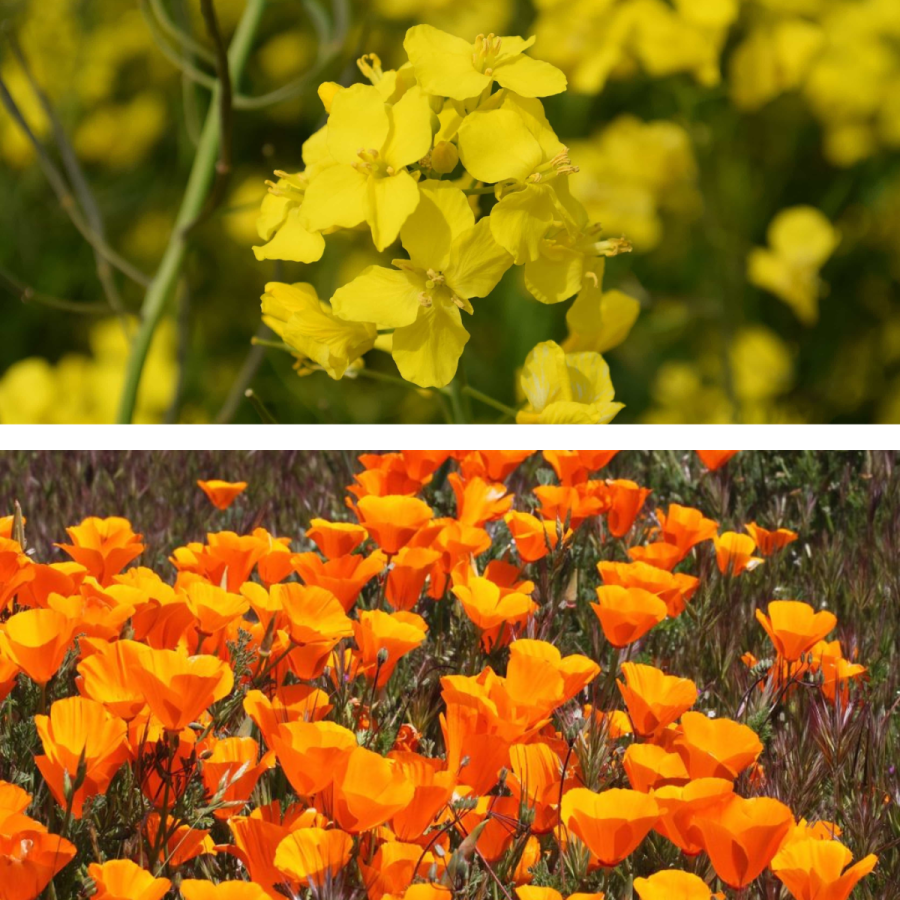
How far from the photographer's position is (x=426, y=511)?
585 millimetres

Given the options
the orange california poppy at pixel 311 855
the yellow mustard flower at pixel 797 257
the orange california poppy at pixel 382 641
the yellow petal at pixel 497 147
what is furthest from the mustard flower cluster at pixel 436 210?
the yellow mustard flower at pixel 797 257

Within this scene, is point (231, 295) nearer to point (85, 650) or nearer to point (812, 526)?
point (812, 526)

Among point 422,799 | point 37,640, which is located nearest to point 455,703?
point 422,799

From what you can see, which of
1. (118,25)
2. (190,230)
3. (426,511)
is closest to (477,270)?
(426,511)

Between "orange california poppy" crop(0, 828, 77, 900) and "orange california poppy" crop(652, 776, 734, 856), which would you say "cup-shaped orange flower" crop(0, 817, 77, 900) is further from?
"orange california poppy" crop(652, 776, 734, 856)

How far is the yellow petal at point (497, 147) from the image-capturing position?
509mm

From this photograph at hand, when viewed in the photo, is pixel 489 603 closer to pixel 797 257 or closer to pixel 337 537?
pixel 337 537

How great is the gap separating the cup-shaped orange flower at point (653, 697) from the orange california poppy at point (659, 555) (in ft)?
0.38

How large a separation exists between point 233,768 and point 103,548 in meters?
0.17

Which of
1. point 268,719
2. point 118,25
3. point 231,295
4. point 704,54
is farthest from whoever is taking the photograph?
point 118,25

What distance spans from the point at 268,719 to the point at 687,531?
0.24 m

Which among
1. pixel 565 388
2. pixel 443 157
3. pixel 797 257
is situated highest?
pixel 443 157

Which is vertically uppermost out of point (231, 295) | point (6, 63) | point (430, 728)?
point (6, 63)

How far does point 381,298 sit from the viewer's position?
542 mm
